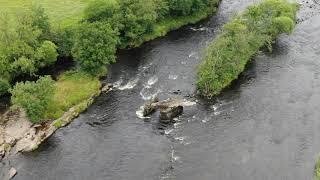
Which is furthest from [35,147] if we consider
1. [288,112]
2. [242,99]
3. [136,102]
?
[288,112]

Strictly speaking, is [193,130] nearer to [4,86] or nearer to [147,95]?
[147,95]

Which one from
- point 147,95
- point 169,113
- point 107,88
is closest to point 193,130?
point 169,113

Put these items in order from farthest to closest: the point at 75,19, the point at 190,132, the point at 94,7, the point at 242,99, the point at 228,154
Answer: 1. the point at 75,19
2. the point at 94,7
3. the point at 242,99
4. the point at 190,132
5. the point at 228,154

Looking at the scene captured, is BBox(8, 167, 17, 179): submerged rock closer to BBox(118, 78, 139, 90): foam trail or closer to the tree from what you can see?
BBox(118, 78, 139, 90): foam trail

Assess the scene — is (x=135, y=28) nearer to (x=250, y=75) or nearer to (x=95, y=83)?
(x=95, y=83)

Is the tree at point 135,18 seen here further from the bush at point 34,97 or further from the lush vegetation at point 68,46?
the bush at point 34,97

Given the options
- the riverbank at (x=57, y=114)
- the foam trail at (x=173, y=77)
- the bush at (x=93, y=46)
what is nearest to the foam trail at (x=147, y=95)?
the foam trail at (x=173, y=77)
